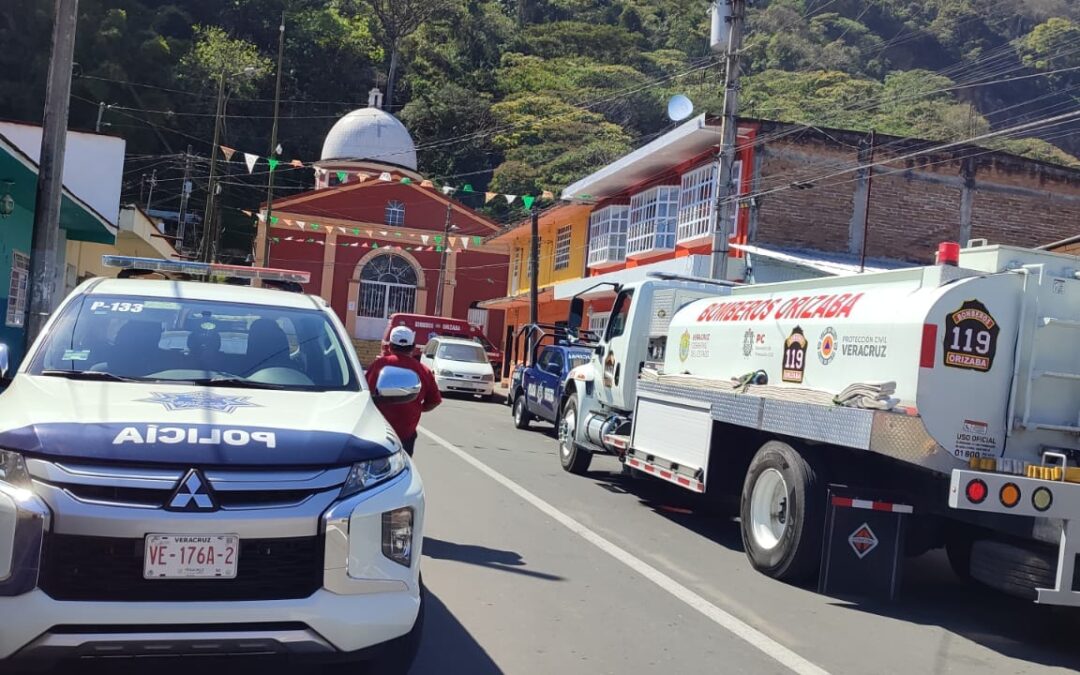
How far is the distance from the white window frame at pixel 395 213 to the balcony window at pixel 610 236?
902 inches

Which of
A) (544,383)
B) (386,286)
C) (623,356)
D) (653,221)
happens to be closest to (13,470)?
(623,356)

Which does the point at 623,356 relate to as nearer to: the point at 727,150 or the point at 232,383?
the point at 232,383

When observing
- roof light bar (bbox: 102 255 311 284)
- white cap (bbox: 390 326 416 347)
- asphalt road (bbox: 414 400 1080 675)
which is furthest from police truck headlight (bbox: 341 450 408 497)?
white cap (bbox: 390 326 416 347)

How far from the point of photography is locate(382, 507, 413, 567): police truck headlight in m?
4.21

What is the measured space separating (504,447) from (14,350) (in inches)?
429

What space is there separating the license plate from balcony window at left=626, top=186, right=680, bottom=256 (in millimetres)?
24467

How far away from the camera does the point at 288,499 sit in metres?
4.02

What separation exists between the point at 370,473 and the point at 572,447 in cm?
931

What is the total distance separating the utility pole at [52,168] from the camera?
11805 millimetres

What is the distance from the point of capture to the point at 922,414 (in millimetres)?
6492

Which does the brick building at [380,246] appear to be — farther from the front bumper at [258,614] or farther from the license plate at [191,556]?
the license plate at [191,556]

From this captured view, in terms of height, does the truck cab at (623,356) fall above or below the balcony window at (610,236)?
below

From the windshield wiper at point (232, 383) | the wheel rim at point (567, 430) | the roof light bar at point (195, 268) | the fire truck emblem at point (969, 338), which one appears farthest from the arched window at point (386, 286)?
the windshield wiper at point (232, 383)

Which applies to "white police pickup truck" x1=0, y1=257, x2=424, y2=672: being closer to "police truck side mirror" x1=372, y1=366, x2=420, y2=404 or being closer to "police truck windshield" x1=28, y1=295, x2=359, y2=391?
"police truck windshield" x1=28, y1=295, x2=359, y2=391
